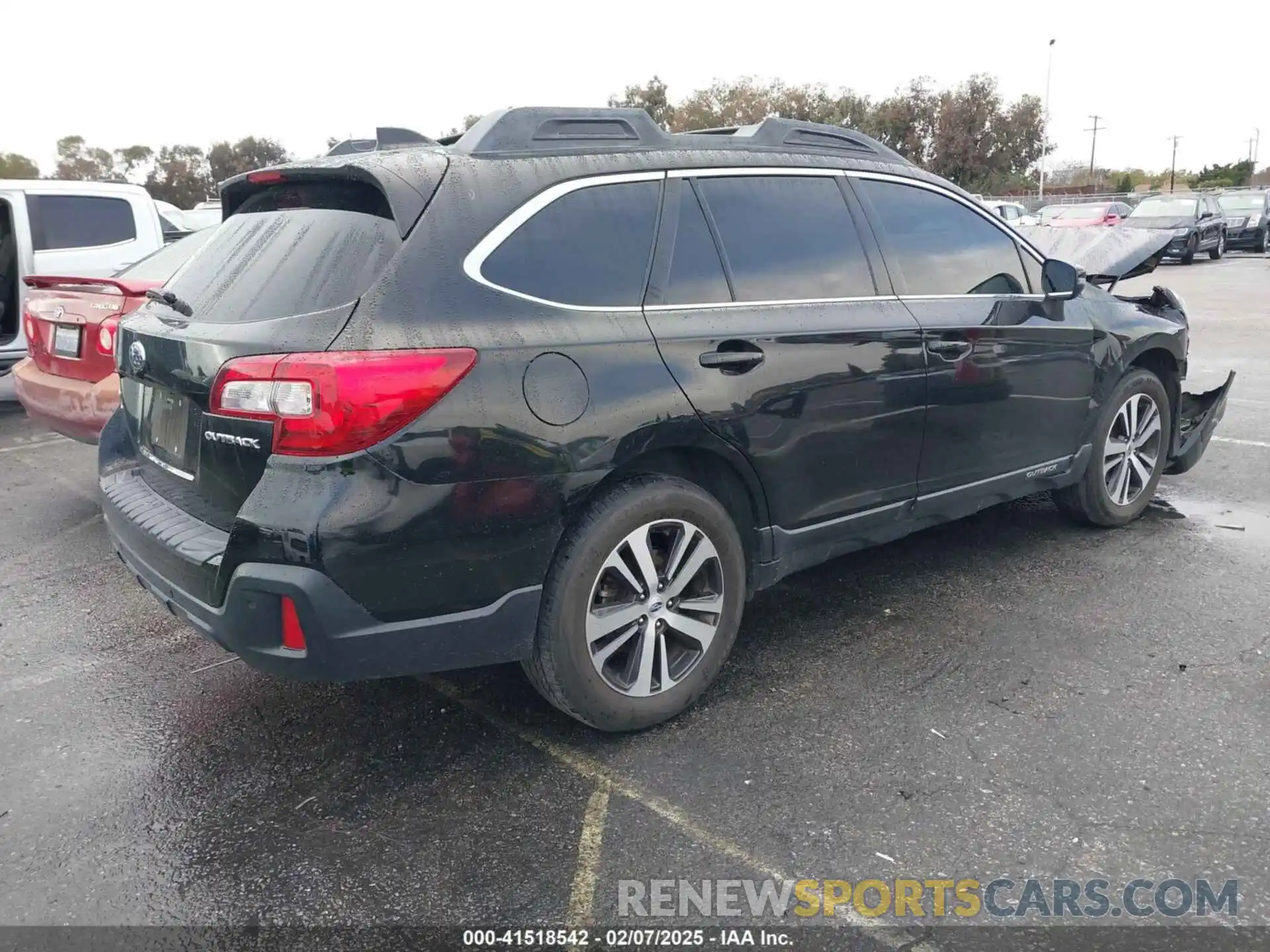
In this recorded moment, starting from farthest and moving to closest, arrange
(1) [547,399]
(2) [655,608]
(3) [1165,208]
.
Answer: (3) [1165,208] → (2) [655,608] → (1) [547,399]

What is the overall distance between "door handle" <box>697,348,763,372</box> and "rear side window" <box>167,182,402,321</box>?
1.02 metres

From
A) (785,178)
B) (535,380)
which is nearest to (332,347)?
(535,380)

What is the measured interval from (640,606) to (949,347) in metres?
1.74

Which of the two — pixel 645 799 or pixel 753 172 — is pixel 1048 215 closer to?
pixel 753 172

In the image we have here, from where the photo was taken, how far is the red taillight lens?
18.0ft

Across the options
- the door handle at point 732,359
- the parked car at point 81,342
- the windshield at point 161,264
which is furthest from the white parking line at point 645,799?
the windshield at point 161,264

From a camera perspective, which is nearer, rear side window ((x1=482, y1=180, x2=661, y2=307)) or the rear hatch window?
the rear hatch window

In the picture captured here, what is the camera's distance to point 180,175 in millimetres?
63844

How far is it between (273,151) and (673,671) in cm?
6597

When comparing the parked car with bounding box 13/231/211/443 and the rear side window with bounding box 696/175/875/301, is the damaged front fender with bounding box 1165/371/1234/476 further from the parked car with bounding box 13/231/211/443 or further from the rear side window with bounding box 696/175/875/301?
the parked car with bounding box 13/231/211/443

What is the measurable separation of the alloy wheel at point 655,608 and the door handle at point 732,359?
0.51 metres

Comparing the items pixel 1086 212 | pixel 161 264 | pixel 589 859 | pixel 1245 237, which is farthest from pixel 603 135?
pixel 1245 237

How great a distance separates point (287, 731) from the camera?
3314 mm
